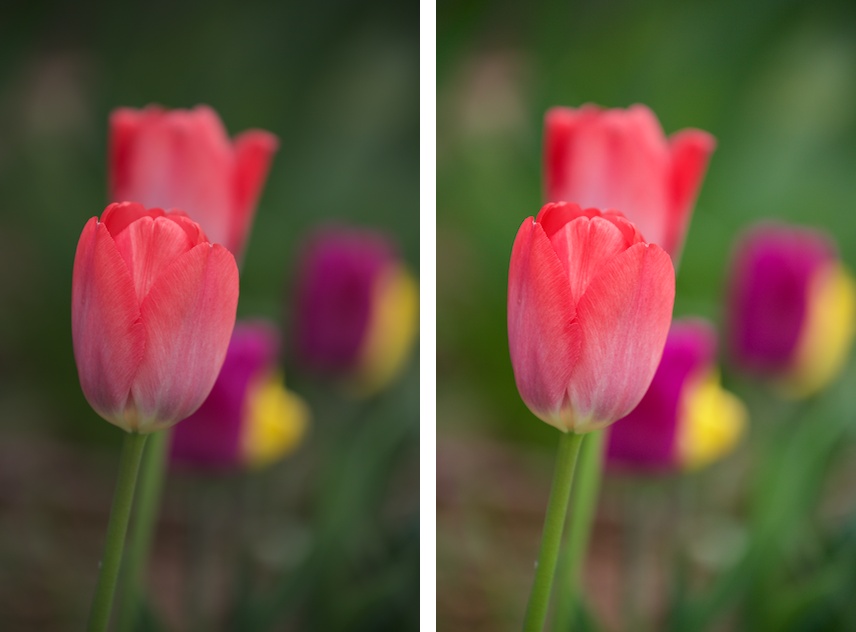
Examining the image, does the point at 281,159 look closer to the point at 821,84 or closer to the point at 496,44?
the point at 496,44

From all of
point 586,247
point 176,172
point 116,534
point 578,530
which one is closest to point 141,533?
point 116,534

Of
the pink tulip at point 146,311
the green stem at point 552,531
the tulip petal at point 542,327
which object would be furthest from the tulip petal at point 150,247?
the green stem at point 552,531

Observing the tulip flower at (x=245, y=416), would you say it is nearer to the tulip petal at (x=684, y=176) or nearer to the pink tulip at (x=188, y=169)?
the pink tulip at (x=188, y=169)

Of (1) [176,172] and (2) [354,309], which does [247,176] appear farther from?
(2) [354,309]

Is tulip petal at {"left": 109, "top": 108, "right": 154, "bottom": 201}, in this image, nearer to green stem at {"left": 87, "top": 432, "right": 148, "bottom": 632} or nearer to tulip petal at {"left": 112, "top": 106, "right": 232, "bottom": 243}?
tulip petal at {"left": 112, "top": 106, "right": 232, "bottom": 243}

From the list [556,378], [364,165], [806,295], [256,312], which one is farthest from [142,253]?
[806,295]

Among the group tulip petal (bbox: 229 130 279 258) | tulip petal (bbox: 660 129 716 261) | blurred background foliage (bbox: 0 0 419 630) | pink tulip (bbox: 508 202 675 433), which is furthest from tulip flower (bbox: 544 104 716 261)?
tulip petal (bbox: 229 130 279 258)

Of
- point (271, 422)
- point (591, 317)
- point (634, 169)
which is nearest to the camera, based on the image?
point (591, 317)
